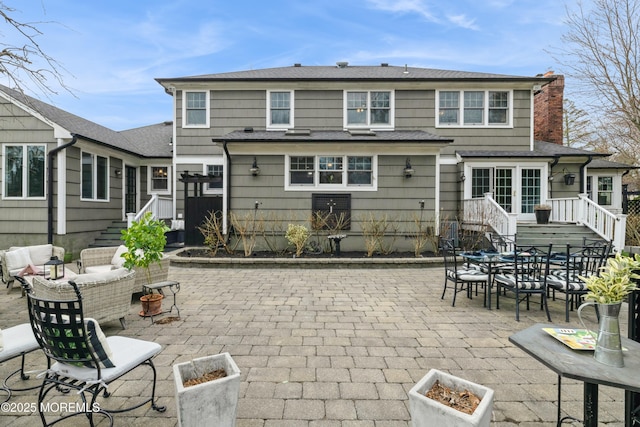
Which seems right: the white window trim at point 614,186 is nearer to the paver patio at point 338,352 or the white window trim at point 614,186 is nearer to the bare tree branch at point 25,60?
the paver patio at point 338,352

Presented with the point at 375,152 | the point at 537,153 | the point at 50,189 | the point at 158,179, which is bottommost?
the point at 50,189

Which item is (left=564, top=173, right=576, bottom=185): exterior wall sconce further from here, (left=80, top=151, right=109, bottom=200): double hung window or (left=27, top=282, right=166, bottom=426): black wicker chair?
(left=80, top=151, right=109, bottom=200): double hung window

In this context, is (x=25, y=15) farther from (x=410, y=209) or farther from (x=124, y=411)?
(x=410, y=209)

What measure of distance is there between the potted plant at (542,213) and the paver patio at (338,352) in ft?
19.2

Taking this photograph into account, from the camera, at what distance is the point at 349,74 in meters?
12.9

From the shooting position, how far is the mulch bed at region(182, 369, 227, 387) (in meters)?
2.05

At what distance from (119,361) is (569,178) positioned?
14.6 m

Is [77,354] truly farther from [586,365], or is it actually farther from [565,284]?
[565,284]

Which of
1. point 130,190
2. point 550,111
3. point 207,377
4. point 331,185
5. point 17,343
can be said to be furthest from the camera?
point 550,111

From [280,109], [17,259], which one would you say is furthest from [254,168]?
[17,259]

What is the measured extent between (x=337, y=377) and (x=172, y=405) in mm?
1452

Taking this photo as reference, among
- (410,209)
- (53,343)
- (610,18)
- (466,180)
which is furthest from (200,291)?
(610,18)

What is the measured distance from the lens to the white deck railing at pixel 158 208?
427 inches

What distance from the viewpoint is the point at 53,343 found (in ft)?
7.10
